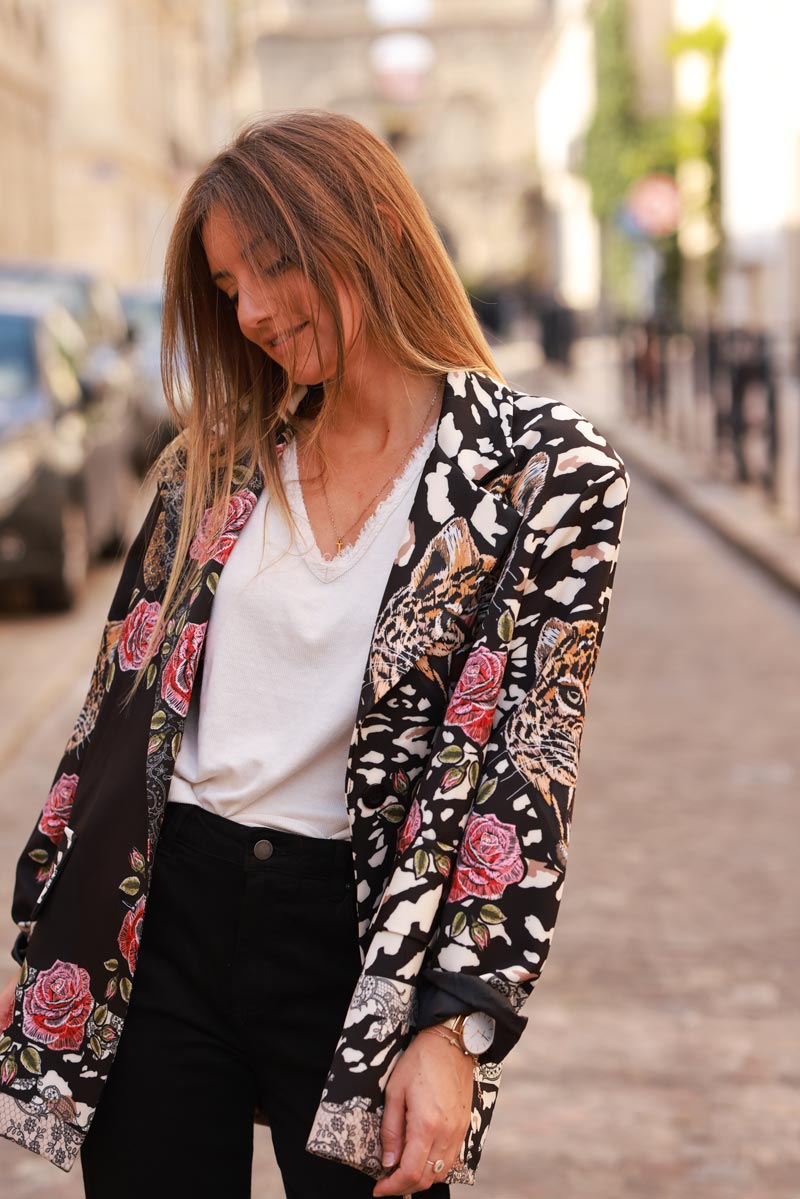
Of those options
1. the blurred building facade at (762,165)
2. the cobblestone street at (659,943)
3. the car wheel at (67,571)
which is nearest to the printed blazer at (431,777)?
the cobblestone street at (659,943)

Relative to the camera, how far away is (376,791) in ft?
6.05

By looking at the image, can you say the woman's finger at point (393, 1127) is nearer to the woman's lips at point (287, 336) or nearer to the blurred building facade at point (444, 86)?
the woman's lips at point (287, 336)

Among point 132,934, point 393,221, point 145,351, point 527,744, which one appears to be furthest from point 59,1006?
point 145,351

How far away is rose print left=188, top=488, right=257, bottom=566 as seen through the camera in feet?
6.55

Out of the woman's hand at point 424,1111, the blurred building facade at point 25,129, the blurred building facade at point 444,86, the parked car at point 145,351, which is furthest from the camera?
the blurred building facade at point 444,86

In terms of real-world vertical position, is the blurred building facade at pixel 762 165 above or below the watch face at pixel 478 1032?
above

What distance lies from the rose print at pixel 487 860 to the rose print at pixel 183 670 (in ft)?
1.19

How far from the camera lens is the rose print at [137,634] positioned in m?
2.05

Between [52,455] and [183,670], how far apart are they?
7.93 metres

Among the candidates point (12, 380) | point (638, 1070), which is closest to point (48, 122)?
point (12, 380)

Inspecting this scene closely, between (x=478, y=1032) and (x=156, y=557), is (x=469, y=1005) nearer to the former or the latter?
(x=478, y=1032)

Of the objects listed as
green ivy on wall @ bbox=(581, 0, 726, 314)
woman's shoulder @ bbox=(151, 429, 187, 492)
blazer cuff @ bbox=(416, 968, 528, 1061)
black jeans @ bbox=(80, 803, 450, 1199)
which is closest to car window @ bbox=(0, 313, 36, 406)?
woman's shoulder @ bbox=(151, 429, 187, 492)

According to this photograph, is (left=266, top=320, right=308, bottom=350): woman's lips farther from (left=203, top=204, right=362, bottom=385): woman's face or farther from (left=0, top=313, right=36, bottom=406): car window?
(left=0, top=313, right=36, bottom=406): car window

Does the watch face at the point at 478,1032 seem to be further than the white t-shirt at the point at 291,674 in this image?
No
